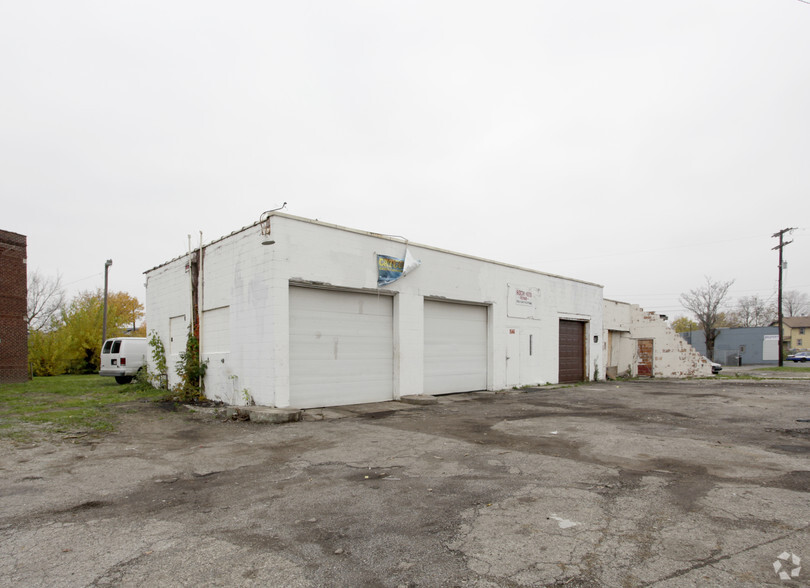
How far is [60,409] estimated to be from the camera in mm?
11172

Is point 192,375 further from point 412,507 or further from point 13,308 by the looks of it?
point 13,308

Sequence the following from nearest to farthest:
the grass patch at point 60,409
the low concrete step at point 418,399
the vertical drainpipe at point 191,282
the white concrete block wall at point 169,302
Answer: the grass patch at point 60,409 → the low concrete step at point 418,399 → the vertical drainpipe at point 191,282 → the white concrete block wall at point 169,302

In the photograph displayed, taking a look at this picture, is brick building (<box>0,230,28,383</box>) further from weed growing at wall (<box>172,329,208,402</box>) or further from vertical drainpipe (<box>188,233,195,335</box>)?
weed growing at wall (<box>172,329,208,402</box>)

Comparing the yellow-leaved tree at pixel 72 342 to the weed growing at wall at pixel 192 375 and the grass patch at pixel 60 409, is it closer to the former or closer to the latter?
the grass patch at pixel 60 409

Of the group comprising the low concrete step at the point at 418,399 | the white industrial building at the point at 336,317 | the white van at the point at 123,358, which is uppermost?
the white industrial building at the point at 336,317

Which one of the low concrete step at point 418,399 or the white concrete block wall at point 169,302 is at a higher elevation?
the white concrete block wall at point 169,302

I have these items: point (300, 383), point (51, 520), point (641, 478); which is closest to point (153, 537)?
point (51, 520)

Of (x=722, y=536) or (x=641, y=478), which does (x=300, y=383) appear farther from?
(x=722, y=536)

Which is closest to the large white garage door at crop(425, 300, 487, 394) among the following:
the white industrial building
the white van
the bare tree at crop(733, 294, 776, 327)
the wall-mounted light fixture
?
the white industrial building

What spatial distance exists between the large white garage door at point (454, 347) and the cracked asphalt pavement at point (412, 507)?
588 cm

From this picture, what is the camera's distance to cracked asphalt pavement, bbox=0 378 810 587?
3.24 m

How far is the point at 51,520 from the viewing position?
4.26m

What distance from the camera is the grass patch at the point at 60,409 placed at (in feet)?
28.6

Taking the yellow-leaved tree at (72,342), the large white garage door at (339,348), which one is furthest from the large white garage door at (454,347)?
the yellow-leaved tree at (72,342)
